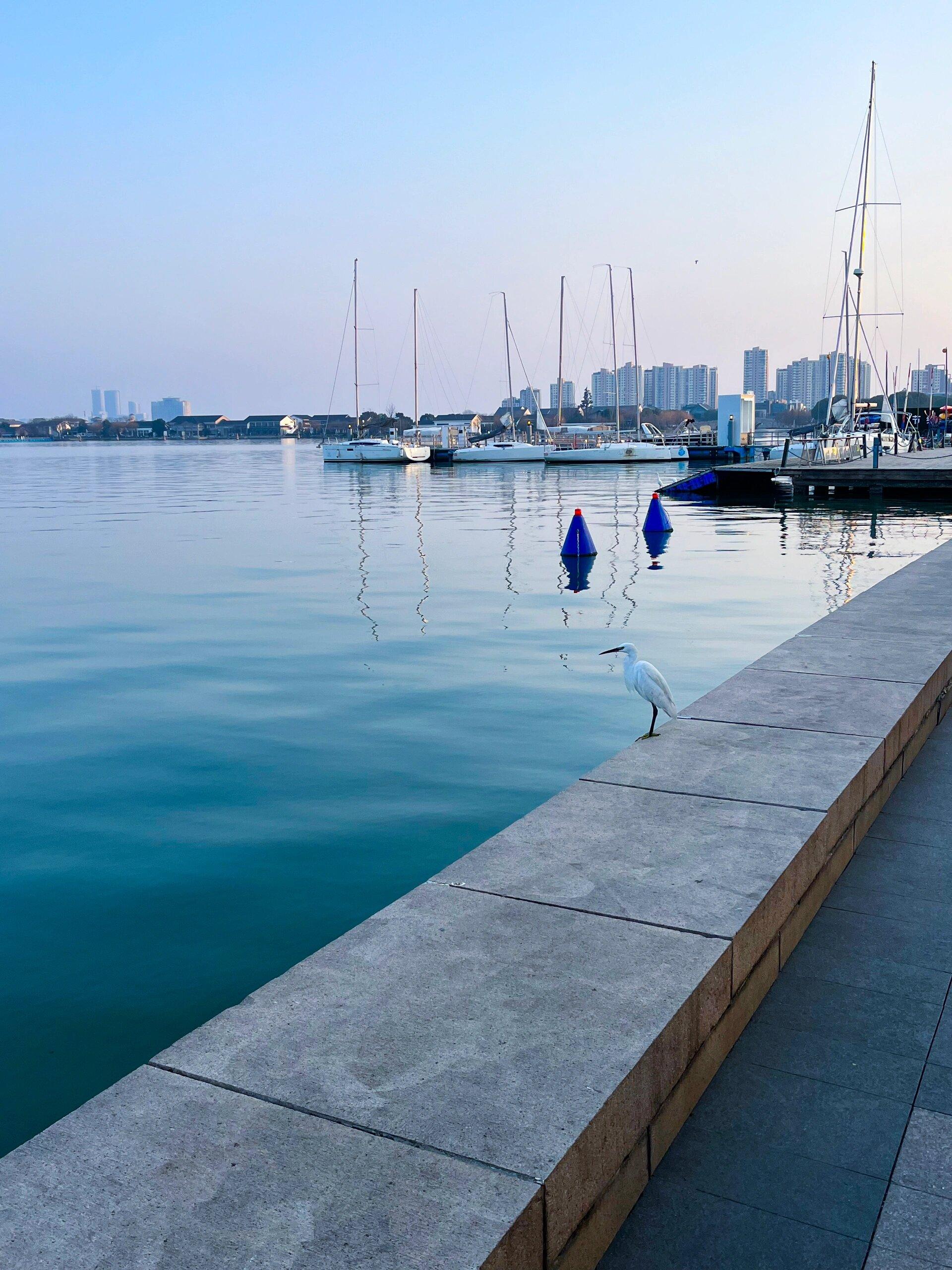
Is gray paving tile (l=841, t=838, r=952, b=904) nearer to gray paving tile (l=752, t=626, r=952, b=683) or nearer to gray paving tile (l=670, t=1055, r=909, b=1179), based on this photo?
gray paving tile (l=670, t=1055, r=909, b=1179)

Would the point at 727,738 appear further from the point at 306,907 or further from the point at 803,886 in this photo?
the point at 306,907

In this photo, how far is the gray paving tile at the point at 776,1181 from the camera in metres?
3.03

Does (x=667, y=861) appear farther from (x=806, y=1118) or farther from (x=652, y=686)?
(x=652, y=686)

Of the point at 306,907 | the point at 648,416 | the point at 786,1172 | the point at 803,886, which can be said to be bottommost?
the point at 306,907

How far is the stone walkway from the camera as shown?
293 centimetres

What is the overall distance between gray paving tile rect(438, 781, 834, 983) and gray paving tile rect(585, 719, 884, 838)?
0.64 feet

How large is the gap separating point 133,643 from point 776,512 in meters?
26.3

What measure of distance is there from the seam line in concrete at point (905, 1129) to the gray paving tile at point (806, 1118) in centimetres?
1

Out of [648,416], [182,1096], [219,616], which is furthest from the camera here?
[648,416]

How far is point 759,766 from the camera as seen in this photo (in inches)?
228

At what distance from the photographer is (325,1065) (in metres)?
3.11

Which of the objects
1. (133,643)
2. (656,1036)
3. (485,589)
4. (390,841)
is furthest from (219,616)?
(656,1036)

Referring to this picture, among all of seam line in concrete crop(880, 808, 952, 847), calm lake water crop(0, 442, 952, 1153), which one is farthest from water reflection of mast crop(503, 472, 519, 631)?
seam line in concrete crop(880, 808, 952, 847)

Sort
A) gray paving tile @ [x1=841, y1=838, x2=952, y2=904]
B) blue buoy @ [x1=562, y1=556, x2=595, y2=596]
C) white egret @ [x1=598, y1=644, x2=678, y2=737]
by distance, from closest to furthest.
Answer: gray paving tile @ [x1=841, y1=838, x2=952, y2=904] < white egret @ [x1=598, y1=644, x2=678, y2=737] < blue buoy @ [x1=562, y1=556, x2=595, y2=596]
